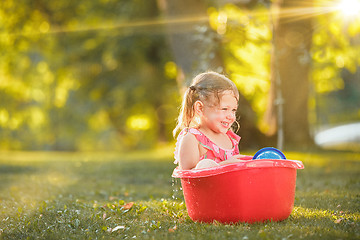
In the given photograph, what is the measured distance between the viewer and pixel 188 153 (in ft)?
12.2

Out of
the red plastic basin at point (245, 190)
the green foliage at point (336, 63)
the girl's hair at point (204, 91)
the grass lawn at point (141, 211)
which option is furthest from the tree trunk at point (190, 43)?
the red plastic basin at point (245, 190)

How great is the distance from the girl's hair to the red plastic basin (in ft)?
2.15

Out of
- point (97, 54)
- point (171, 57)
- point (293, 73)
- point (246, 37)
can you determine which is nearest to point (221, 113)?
point (246, 37)

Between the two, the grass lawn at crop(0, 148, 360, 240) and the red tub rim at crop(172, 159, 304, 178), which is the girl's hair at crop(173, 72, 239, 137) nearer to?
the red tub rim at crop(172, 159, 304, 178)

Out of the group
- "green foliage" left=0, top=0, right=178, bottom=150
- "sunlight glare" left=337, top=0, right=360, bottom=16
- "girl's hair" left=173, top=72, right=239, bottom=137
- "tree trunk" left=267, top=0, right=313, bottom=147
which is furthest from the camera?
"green foliage" left=0, top=0, right=178, bottom=150

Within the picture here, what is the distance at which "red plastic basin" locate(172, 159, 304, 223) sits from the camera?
3.33 m

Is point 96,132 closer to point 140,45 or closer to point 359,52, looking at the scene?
point 140,45

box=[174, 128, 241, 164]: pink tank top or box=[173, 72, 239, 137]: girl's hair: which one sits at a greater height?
box=[173, 72, 239, 137]: girl's hair

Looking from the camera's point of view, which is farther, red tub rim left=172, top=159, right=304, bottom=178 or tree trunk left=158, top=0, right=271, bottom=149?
tree trunk left=158, top=0, right=271, bottom=149

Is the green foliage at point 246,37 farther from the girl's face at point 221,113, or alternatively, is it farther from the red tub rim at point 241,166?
the red tub rim at point 241,166

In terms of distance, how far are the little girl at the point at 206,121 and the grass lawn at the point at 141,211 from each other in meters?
0.57

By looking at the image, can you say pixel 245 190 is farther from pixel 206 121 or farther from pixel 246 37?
pixel 246 37

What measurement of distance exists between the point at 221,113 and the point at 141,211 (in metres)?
1.21

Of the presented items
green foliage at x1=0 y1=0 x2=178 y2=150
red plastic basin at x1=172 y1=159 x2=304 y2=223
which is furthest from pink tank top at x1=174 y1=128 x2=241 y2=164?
green foliage at x1=0 y1=0 x2=178 y2=150
